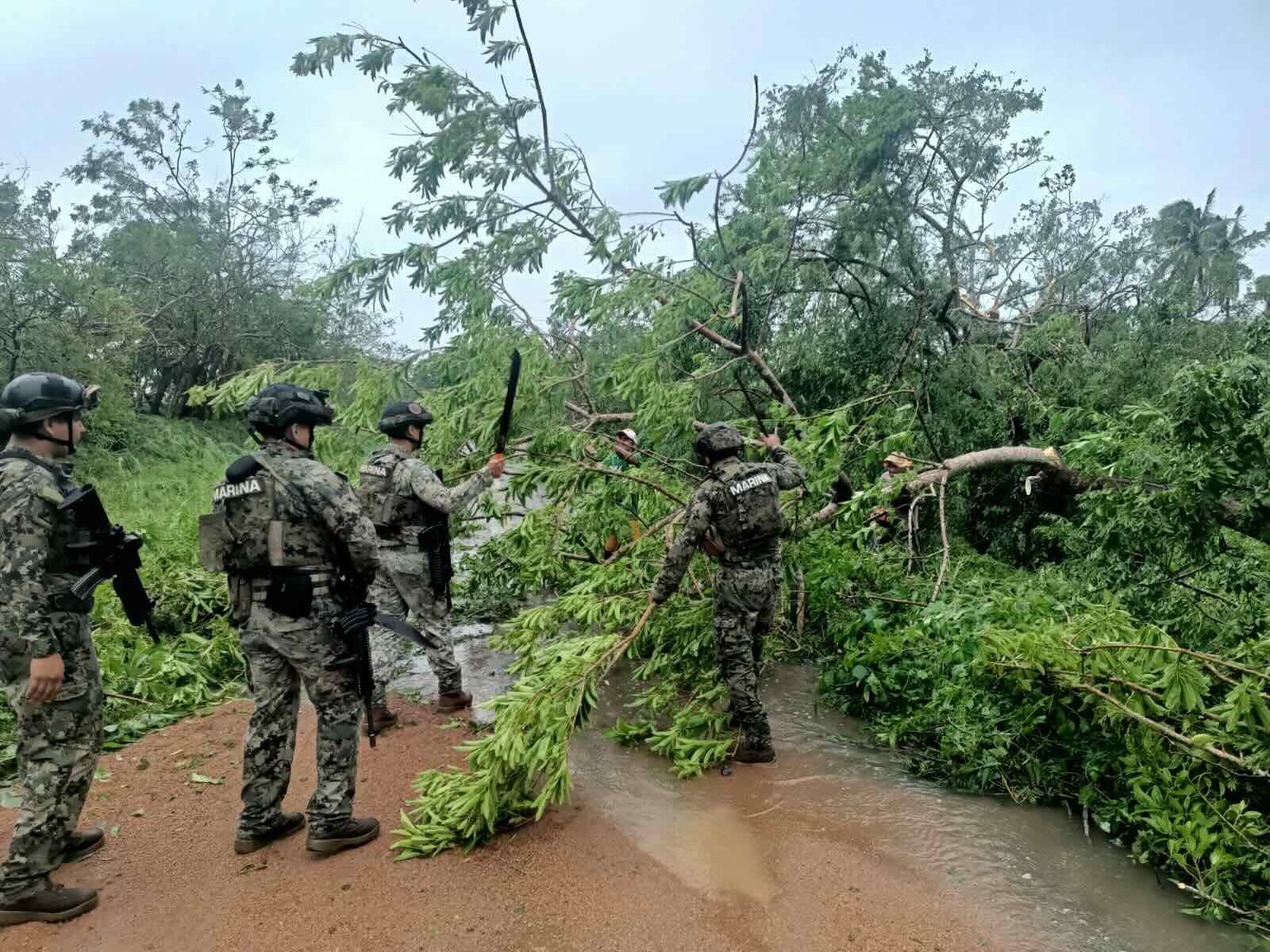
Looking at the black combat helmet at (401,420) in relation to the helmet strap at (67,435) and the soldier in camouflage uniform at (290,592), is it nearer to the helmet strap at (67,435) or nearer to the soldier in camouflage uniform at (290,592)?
the soldier in camouflage uniform at (290,592)

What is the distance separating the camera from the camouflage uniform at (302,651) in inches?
131

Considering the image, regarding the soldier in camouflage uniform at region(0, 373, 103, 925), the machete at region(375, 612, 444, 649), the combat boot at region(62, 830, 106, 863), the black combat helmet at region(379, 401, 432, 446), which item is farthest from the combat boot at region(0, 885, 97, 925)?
the black combat helmet at region(379, 401, 432, 446)

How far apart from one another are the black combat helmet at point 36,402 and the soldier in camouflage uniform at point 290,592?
0.61 meters

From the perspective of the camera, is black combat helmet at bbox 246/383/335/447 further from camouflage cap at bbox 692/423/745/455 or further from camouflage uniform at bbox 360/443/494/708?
camouflage cap at bbox 692/423/745/455

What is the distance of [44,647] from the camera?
2.89 meters

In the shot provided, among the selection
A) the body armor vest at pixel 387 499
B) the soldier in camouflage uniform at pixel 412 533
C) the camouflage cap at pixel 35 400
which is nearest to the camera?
the camouflage cap at pixel 35 400

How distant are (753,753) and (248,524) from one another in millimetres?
2846

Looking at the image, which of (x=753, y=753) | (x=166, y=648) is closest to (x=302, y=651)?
(x=753, y=753)

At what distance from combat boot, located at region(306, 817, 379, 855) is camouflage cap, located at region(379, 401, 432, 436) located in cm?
230

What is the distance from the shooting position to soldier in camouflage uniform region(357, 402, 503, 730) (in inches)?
193

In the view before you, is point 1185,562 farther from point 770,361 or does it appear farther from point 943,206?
point 943,206

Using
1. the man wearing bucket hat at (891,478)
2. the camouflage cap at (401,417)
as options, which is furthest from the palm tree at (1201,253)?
the camouflage cap at (401,417)

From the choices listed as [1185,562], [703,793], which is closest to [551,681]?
[703,793]

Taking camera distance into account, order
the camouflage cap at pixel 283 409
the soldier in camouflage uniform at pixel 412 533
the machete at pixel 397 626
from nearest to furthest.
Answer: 1. the camouflage cap at pixel 283 409
2. the machete at pixel 397 626
3. the soldier in camouflage uniform at pixel 412 533
